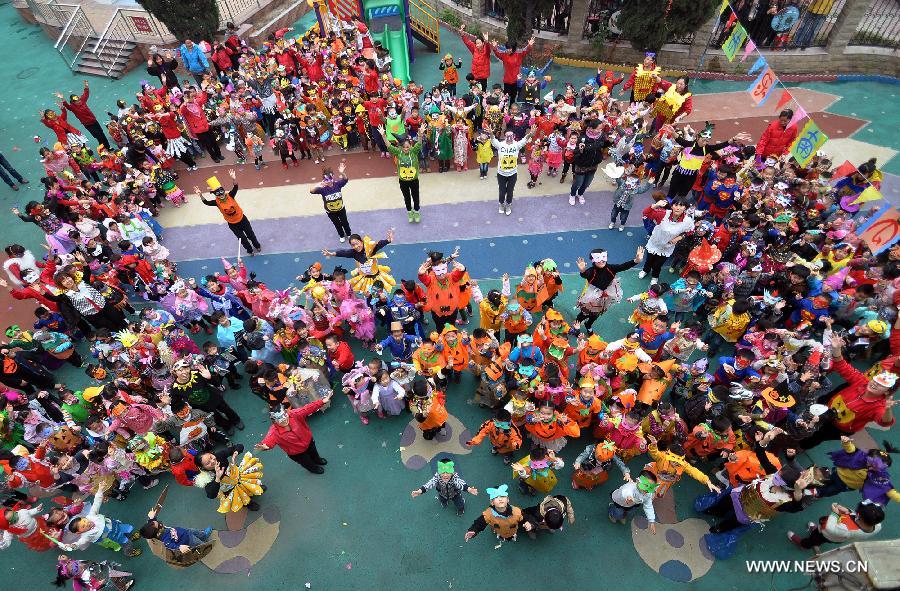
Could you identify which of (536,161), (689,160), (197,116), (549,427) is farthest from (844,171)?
(197,116)

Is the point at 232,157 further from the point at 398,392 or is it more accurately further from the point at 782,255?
the point at 782,255

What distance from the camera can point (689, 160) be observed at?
9773mm

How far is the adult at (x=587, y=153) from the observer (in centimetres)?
991

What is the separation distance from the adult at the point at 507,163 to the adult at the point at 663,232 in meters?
2.92

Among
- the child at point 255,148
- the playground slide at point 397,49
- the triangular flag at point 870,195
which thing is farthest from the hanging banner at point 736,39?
the child at point 255,148

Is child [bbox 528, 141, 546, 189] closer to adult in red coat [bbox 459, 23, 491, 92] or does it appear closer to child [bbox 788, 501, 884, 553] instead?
adult in red coat [bbox 459, 23, 491, 92]

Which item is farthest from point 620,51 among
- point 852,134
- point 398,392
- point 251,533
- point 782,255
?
point 251,533

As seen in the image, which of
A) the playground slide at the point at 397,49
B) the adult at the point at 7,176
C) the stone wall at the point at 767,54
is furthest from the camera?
the playground slide at the point at 397,49

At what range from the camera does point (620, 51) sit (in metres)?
15.8

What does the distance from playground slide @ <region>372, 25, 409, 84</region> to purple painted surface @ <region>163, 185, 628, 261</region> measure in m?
6.87

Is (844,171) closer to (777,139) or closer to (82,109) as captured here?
(777,139)

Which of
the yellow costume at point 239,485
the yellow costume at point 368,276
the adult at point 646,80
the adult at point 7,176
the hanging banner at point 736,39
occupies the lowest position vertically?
the adult at point 7,176

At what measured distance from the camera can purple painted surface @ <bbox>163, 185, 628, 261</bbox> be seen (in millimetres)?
10930

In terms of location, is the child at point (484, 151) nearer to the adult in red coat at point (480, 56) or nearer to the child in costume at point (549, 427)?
the adult in red coat at point (480, 56)
